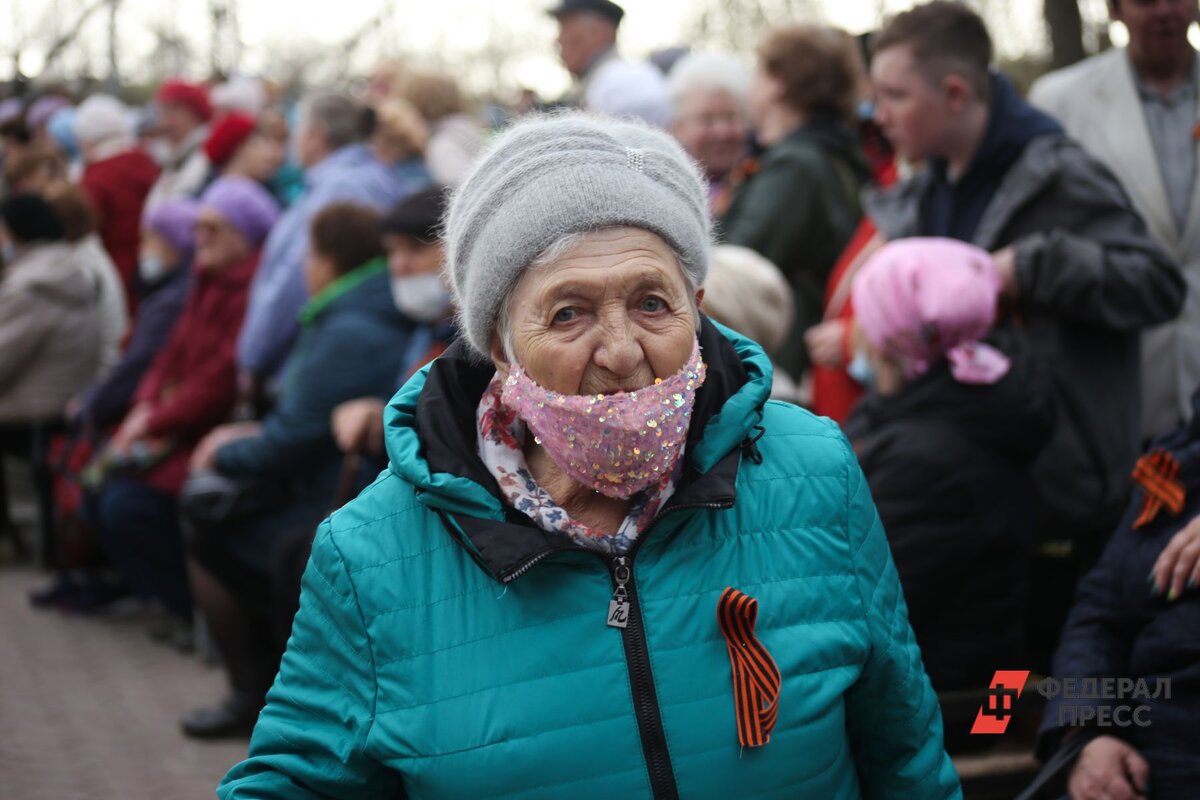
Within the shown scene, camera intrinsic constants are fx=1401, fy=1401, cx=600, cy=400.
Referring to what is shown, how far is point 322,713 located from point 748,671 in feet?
2.22

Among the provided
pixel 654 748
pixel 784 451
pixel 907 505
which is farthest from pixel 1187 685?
pixel 654 748

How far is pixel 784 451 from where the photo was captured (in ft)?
7.76

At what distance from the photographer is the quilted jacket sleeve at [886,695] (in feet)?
7.52

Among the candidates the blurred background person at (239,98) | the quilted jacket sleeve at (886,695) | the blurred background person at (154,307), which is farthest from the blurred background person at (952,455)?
the blurred background person at (239,98)

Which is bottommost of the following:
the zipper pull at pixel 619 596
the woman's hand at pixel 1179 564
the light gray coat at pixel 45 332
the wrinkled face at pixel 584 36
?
the light gray coat at pixel 45 332

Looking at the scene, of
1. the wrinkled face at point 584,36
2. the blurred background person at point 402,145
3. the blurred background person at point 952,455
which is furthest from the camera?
the wrinkled face at point 584,36

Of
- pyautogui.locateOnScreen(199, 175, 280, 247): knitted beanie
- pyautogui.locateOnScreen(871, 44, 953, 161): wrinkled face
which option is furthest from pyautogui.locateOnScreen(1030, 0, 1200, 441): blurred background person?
pyautogui.locateOnScreen(199, 175, 280, 247): knitted beanie

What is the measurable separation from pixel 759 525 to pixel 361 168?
540 cm

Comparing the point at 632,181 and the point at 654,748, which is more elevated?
the point at 632,181

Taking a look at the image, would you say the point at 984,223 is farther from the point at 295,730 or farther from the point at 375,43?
the point at 375,43

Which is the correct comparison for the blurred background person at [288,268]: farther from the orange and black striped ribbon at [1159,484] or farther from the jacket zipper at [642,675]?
the jacket zipper at [642,675]

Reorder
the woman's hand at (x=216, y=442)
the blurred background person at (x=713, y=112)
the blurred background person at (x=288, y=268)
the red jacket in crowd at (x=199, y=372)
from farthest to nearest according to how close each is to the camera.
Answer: the red jacket in crowd at (x=199, y=372)
the blurred background person at (x=288, y=268)
the woman's hand at (x=216, y=442)
the blurred background person at (x=713, y=112)

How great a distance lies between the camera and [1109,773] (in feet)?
9.89

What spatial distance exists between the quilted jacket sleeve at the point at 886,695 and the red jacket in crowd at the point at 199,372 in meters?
5.35
